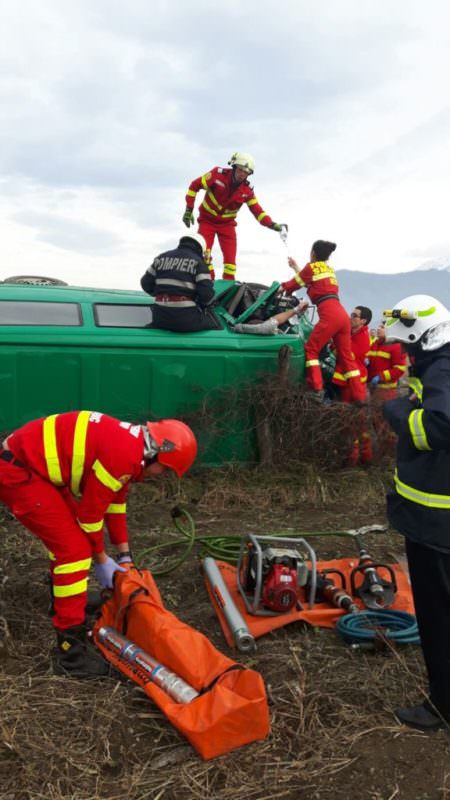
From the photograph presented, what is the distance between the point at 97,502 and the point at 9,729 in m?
A: 1.10

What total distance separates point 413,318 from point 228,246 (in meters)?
6.24

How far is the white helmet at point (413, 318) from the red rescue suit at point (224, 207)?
5810mm

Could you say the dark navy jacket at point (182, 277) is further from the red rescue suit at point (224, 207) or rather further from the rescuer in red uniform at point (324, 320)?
the red rescue suit at point (224, 207)

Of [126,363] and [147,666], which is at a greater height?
[126,363]

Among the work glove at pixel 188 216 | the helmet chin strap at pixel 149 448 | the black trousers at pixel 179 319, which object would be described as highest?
the work glove at pixel 188 216

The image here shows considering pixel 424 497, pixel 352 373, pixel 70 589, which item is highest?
pixel 352 373

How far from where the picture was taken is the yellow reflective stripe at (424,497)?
2783 millimetres

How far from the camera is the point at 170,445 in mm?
3443

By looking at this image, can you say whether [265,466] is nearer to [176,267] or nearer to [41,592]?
[176,267]

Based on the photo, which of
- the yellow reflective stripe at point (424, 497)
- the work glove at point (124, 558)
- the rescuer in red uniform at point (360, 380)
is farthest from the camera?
the rescuer in red uniform at point (360, 380)

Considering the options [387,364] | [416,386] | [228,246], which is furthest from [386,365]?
[416,386]

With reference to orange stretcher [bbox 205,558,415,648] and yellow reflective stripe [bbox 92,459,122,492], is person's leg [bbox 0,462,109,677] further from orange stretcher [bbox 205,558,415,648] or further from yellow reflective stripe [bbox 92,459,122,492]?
orange stretcher [bbox 205,558,415,648]

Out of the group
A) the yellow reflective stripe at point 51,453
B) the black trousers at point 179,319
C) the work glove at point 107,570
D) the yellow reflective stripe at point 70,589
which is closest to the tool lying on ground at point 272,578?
the work glove at point 107,570

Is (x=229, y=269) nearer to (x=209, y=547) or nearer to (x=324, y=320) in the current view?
(x=324, y=320)
